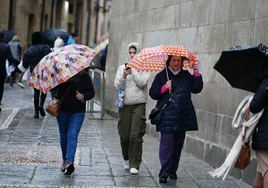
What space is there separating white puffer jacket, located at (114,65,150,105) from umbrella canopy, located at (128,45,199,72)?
1.84 feet

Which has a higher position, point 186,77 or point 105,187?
point 186,77

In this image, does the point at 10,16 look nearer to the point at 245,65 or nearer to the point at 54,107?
the point at 54,107

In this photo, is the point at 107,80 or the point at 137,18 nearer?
the point at 137,18

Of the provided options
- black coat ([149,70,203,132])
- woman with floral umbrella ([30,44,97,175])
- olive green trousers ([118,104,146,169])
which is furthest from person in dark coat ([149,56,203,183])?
woman with floral umbrella ([30,44,97,175])

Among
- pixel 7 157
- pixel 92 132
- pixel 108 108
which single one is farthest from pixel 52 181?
pixel 108 108

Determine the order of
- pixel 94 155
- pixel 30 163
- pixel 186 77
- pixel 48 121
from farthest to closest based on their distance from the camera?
pixel 48 121, pixel 94 155, pixel 30 163, pixel 186 77

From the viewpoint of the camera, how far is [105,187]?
9773mm

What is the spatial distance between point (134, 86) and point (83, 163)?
1.32 metres

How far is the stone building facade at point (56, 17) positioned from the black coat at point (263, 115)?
2561 centimetres

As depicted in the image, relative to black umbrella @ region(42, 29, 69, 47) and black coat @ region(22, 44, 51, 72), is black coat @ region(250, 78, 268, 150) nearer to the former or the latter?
black coat @ region(22, 44, 51, 72)

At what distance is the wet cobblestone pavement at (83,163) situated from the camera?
33.5ft

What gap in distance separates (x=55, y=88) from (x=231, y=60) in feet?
9.90

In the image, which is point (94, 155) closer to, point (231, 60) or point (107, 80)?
point (231, 60)

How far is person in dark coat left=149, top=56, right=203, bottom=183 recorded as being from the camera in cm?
1034
